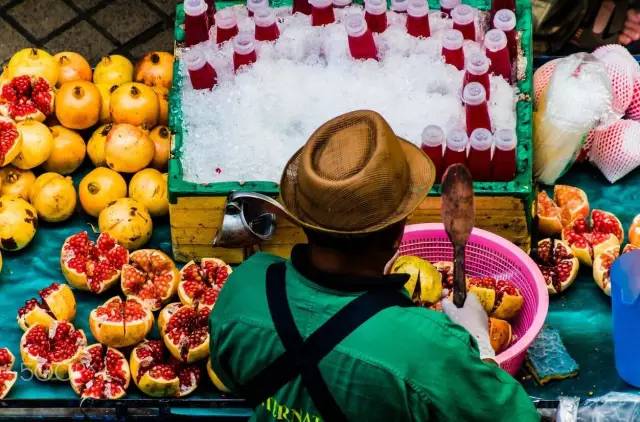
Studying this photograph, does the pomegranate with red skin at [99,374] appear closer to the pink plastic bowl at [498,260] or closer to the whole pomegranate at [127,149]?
the whole pomegranate at [127,149]

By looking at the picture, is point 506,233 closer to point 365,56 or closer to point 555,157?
point 555,157

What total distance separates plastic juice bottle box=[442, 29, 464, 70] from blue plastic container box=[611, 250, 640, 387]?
112 cm

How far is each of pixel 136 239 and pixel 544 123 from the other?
1738mm

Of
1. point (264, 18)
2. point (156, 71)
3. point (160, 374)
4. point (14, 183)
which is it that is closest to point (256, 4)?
point (264, 18)

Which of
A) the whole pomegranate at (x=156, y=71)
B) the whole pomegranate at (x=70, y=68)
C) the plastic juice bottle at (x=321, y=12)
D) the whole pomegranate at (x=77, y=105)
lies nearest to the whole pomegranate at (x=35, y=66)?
the whole pomegranate at (x=70, y=68)

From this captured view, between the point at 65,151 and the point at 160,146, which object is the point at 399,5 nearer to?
the point at 160,146

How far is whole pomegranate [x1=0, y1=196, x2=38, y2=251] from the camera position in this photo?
13.3 ft

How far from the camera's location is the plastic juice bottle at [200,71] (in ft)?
13.3

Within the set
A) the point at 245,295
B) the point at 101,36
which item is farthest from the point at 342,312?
the point at 101,36

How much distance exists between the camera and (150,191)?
4.14 metres

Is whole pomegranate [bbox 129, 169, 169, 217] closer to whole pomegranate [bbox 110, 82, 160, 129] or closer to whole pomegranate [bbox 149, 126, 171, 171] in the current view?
whole pomegranate [bbox 149, 126, 171, 171]

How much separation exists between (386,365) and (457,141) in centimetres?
152

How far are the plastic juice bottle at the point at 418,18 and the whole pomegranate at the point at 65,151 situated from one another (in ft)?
5.07

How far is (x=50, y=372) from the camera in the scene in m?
3.65
